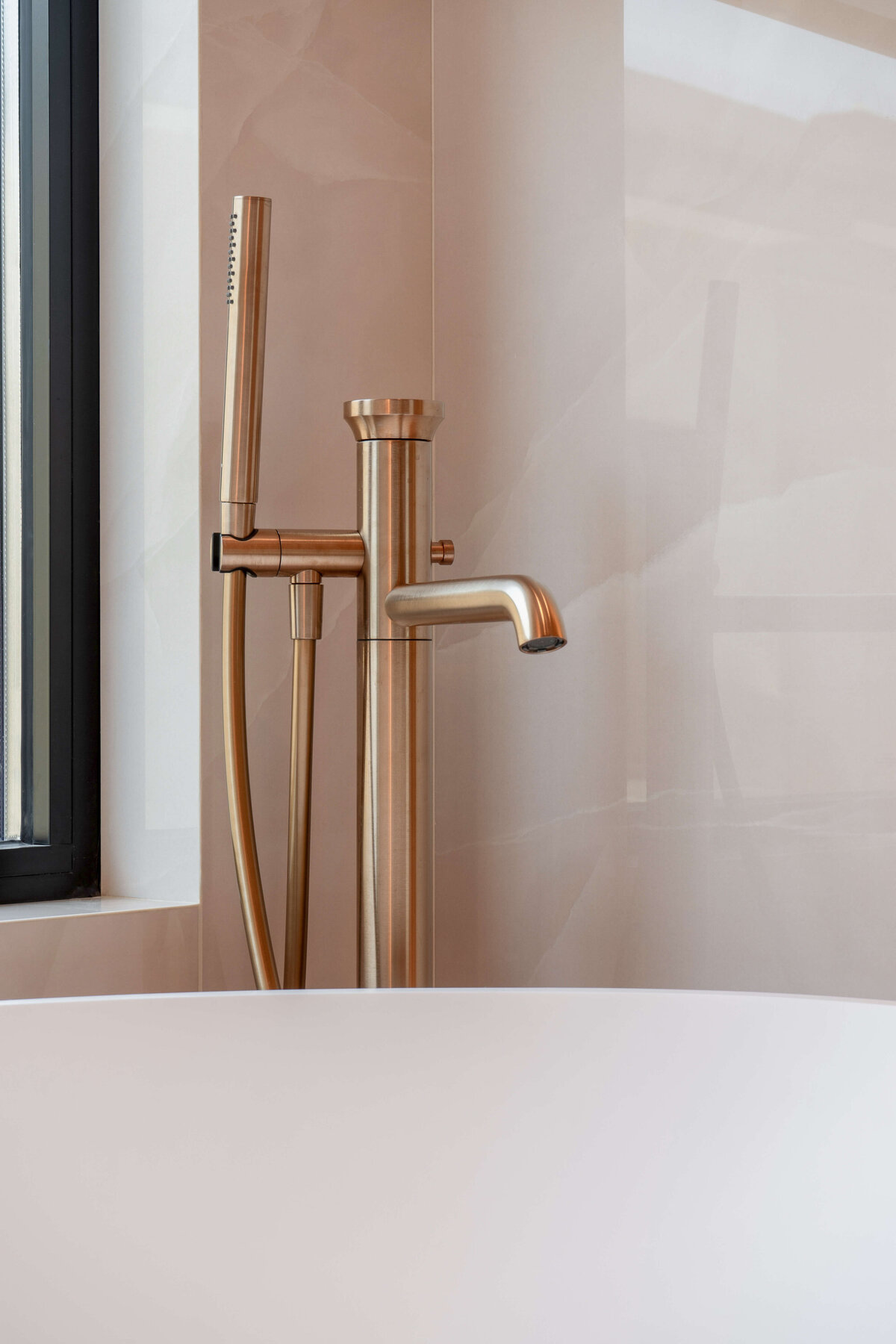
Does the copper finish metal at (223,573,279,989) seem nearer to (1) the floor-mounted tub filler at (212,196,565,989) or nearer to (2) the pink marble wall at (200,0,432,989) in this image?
(1) the floor-mounted tub filler at (212,196,565,989)

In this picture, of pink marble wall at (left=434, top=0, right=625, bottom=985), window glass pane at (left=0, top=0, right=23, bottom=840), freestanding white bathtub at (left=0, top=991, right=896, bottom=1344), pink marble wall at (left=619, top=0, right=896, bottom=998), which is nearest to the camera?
freestanding white bathtub at (left=0, top=991, right=896, bottom=1344)

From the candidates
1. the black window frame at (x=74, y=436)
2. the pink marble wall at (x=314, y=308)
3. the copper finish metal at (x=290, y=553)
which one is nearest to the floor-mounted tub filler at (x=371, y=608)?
the copper finish metal at (x=290, y=553)

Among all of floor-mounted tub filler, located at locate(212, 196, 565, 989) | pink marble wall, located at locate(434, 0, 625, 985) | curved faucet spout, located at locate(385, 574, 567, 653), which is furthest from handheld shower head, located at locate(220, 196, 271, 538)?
pink marble wall, located at locate(434, 0, 625, 985)

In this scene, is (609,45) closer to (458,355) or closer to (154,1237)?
(458,355)

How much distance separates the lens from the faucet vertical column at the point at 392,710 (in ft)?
2.66

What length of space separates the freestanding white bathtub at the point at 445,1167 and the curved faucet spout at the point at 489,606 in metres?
0.21

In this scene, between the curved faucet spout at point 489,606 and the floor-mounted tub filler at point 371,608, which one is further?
the floor-mounted tub filler at point 371,608

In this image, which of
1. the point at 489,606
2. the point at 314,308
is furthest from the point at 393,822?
the point at 314,308

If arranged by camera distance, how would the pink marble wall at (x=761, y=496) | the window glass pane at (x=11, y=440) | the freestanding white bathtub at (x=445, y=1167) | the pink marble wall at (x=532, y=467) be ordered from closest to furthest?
the freestanding white bathtub at (x=445, y=1167) < the pink marble wall at (x=761, y=496) < the pink marble wall at (x=532, y=467) < the window glass pane at (x=11, y=440)

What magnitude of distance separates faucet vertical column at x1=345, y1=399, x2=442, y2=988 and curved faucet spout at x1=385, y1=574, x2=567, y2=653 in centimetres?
2

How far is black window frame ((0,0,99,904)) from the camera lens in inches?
40.5

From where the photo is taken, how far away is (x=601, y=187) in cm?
95

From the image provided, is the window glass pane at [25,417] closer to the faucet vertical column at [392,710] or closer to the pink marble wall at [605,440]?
the pink marble wall at [605,440]

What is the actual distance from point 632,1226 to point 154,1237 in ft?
0.81
